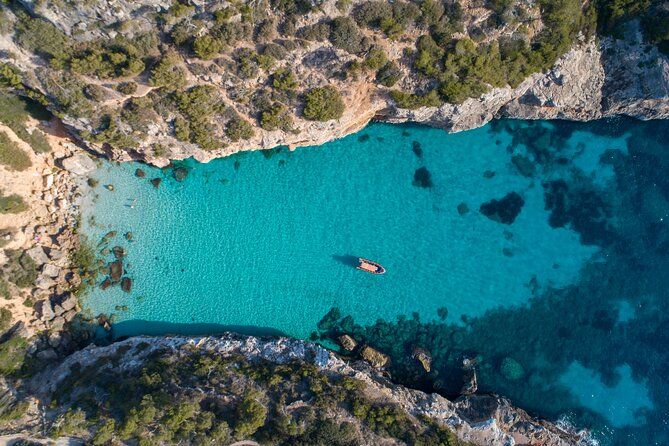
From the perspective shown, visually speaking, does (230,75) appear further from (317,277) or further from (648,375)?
(648,375)

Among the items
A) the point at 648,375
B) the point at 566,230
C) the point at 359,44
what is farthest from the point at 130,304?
the point at 648,375

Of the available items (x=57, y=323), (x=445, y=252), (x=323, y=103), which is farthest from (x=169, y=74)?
(x=445, y=252)

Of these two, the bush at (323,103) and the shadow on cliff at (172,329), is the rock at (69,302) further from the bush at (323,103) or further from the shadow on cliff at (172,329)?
the bush at (323,103)

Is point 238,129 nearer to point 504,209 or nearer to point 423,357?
point 504,209

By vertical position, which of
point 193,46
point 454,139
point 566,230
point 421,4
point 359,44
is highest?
point 421,4

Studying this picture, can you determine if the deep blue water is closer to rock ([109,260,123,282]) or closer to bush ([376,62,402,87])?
rock ([109,260,123,282])

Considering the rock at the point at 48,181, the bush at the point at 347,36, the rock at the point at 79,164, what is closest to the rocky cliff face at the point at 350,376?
the rock at the point at 48,181
